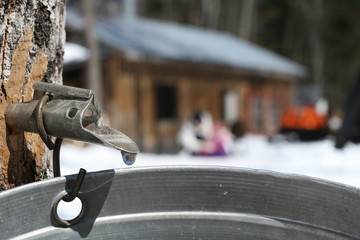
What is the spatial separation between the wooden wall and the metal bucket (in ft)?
39.1

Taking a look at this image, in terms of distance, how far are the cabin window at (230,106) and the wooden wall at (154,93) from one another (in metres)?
0.18

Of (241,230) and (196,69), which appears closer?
(241,230)

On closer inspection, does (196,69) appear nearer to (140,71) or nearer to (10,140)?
(140,71)

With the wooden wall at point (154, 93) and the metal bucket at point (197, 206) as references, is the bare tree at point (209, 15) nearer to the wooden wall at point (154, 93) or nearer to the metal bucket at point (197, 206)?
the wooden wall at point (154, 93)

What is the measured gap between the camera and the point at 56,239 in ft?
3.25

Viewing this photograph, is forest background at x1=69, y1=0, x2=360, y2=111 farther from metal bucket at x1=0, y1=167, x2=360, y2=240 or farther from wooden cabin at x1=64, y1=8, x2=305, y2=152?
metal bucket at x1=0, y1=167, x2=360, y2=240

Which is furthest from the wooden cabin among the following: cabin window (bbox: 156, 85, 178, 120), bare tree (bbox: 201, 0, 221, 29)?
bare tree (bbox: 201, 0, 221, 29)

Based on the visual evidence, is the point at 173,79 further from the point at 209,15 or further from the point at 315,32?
the point at 315,32

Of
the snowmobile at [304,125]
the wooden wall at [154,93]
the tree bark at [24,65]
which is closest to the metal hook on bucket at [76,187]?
the tree bark at [24,65]

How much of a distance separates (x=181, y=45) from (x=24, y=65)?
14231mm

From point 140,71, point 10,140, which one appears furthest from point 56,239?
point 140,71

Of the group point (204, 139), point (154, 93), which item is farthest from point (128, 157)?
point (154, 93)

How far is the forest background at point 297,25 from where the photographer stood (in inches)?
1259

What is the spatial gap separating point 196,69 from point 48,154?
14017 mm
